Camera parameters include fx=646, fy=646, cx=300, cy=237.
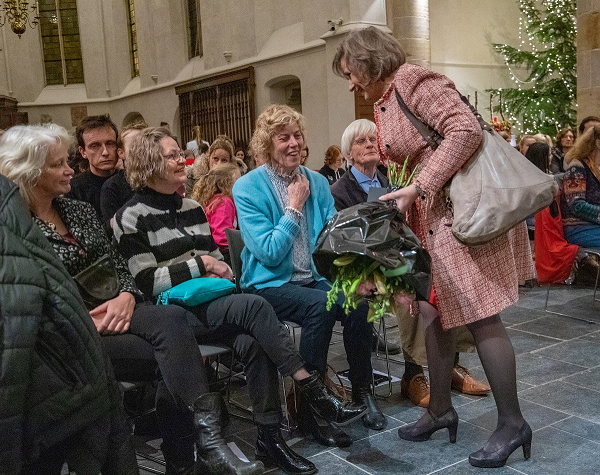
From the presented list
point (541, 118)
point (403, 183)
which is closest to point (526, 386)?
point (403, 183)

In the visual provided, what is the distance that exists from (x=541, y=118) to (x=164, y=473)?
1092 cm

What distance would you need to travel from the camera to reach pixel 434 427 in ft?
9.12

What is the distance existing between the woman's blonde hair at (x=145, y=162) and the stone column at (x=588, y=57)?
22.1ft

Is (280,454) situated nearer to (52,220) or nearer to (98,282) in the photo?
(98,282)

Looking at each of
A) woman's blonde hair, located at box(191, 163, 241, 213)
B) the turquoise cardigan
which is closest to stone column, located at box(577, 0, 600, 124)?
woman's blonde hair, located at box(191, 163, 241, 213)

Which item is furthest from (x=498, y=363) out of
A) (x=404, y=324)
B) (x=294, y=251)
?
(x=294, y=251)

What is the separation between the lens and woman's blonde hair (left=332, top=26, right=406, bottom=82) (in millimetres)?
2521

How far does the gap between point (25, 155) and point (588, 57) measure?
753 cm

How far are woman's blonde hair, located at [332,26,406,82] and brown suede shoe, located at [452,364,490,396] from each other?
64.9 inches

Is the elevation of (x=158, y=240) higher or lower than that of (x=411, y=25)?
lower

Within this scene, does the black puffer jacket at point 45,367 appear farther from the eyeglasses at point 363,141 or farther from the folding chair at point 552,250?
the folding chair at point 552,250

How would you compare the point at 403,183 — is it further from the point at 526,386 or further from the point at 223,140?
the point at 223,140

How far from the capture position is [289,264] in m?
3.12

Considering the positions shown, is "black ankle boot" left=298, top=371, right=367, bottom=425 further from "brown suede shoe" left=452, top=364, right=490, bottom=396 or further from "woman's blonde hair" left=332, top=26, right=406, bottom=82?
"woman's blonde hair" left=332, top=26, right=406, bottom=82
